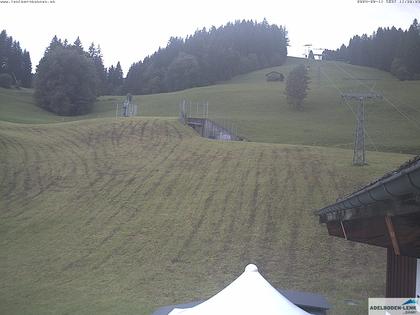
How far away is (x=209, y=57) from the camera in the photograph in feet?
415

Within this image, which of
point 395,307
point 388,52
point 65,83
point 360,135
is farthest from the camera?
point 388,52

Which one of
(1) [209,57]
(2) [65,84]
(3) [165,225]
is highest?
(1) [209,57]

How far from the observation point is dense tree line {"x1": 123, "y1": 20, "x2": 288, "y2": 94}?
122000 millimetres

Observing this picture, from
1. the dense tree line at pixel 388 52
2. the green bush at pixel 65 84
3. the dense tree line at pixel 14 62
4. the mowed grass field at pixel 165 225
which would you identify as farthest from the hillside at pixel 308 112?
the dense tree line at pixel 14 62

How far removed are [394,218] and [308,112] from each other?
222 ft

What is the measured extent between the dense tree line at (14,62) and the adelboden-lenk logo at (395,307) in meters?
111

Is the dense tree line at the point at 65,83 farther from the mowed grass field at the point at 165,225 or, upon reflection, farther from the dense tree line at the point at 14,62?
the mowed grass field at the point at 165,225

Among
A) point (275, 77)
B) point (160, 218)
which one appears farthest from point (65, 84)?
point (160, 218)

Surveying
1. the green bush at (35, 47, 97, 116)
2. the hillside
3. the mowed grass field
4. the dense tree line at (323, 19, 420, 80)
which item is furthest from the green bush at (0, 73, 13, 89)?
the dense tree line at (323, 19, 420, 80)

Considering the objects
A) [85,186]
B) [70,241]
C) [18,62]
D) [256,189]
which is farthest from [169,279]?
[18,62]

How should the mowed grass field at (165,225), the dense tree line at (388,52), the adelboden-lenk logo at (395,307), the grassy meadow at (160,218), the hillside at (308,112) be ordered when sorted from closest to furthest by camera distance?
the adelboden-lenk logo at (395,307)
the mowed grass field at (165,225)
the grassy meadow at (160,218)
the hillside at (308,112)
the dense tree line at (388,52)

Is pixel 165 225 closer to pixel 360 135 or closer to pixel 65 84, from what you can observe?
pixel 360 135

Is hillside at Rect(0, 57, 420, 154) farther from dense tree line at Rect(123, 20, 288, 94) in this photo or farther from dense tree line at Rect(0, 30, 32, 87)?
dense tree line at Rect(123, 20, 288, 94)

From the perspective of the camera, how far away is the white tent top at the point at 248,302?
511 cm
